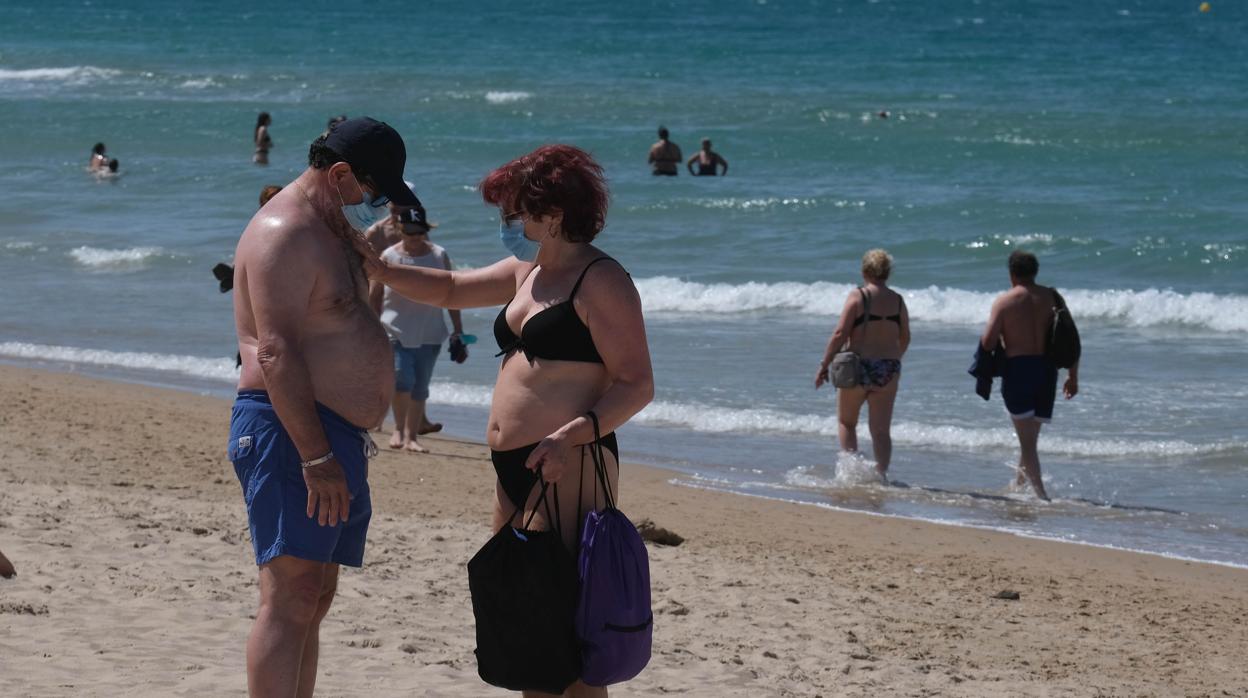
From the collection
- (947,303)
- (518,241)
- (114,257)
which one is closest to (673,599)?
(518,241)

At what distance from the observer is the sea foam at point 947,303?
15352 mm

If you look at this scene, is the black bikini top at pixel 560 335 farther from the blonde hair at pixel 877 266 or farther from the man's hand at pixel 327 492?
the blonde hair at pixel 877 266

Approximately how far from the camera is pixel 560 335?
13.2ft

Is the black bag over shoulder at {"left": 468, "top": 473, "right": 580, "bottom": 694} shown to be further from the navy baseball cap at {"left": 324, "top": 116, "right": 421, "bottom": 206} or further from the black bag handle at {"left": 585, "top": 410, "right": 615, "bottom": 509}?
the navy baseball cap at {"left": 324, "top": 116, "right": 421, "bottom": 206}

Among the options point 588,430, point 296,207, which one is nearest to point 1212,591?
point 588,430

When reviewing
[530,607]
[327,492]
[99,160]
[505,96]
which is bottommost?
[530,607]

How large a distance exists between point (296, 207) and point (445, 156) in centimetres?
2542

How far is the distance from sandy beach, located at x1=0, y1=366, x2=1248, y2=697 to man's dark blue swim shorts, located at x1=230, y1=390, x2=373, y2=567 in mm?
1085

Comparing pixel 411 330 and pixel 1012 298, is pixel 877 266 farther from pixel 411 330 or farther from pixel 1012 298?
pixel 411 330

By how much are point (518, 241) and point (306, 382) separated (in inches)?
25.4

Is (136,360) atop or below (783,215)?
below

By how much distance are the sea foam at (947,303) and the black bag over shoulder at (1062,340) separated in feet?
20.2

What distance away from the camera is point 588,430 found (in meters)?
3.92

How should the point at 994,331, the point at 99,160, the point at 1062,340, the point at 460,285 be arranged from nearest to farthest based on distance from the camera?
the point at 460,285 < the point at 1062,340 < the point at 994,331 < the point at 99,160
